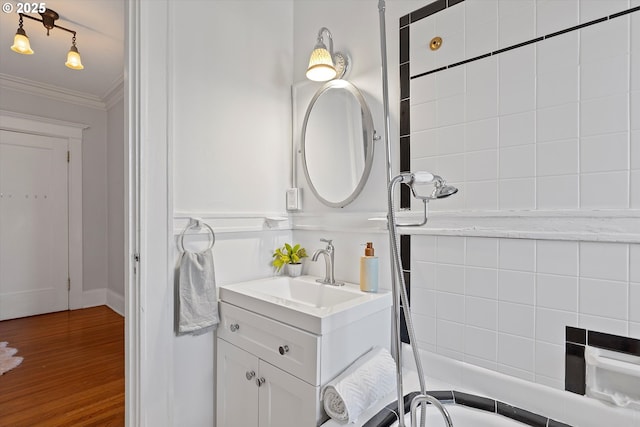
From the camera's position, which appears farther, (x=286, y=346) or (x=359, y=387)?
(x=286, y=346)

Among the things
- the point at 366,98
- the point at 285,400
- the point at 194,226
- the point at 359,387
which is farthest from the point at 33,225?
the point at 359,387

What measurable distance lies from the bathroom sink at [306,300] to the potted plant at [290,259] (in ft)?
0.17

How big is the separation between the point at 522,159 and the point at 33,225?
4424 millimetres

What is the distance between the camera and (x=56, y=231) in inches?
141

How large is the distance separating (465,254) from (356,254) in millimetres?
525

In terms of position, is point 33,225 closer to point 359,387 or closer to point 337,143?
point 337,143

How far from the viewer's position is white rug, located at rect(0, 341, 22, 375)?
2297 millimetres

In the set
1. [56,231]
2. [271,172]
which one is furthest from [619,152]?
[56,231]

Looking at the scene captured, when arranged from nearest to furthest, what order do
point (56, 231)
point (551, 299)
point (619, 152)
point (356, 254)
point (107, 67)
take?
point (619, 152), point (551, 299), point (356, 254), point (107, 67), point (56, 231)

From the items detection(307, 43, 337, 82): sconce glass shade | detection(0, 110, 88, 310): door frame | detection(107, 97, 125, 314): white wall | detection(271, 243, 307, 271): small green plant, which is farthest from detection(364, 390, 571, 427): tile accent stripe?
detection(0, 110, 88, 310): door frame

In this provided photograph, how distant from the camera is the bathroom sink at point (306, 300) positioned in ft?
3.76

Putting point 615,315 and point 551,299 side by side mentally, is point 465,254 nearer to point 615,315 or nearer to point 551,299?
point 551,299

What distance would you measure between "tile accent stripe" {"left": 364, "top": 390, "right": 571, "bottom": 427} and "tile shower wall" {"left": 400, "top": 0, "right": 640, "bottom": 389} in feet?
0.40

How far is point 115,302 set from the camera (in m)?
3.70
